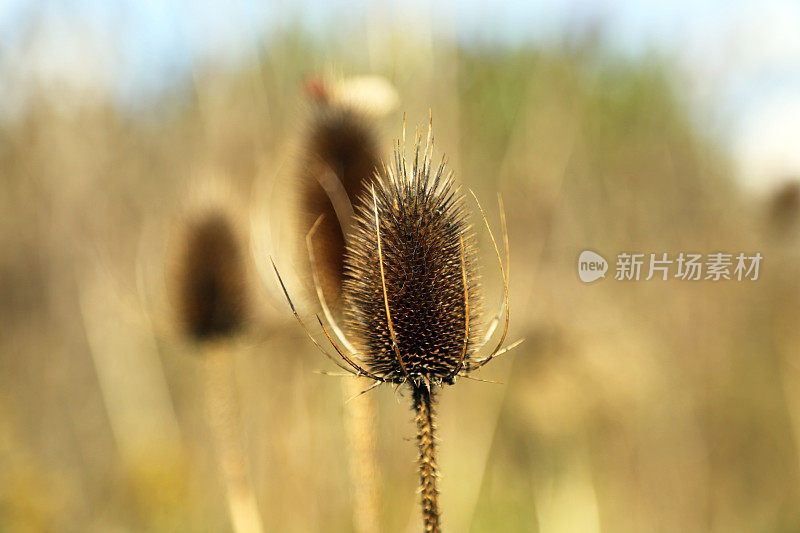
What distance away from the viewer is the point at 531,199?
3480 mm

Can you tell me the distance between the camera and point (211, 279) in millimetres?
2791

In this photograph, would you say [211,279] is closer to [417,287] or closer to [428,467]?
[417,287]

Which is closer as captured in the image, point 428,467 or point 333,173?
point 428,467

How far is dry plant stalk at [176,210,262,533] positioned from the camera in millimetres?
2496

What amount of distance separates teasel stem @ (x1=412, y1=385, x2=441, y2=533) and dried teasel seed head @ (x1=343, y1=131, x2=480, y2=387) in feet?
0.27

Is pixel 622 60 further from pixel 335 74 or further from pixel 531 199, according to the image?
pixel 335 74

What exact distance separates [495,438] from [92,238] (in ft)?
12.7
